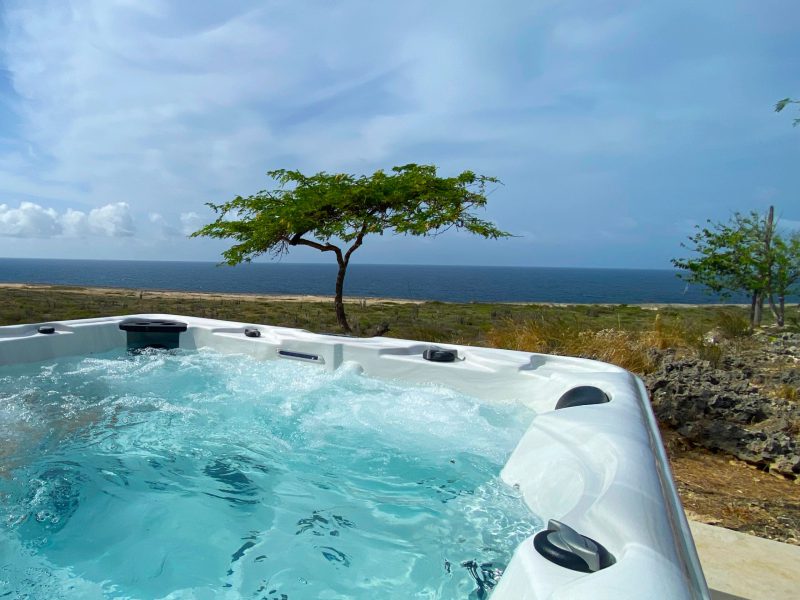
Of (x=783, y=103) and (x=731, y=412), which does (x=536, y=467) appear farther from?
(x=783, y=103)

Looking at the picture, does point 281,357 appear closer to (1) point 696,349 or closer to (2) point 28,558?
(2) point 28,558

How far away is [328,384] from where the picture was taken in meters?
2.75

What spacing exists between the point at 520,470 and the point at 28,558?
1467mm

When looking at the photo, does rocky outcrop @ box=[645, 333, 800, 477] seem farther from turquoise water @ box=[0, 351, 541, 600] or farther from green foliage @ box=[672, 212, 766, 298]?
green foliage @ box=[672, 212, 766, 298]

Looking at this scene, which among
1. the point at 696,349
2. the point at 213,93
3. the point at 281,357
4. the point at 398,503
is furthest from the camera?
the point at 213,93

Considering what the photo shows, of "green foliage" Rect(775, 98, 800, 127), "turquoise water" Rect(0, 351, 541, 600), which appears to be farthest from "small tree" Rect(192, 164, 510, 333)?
"turquoise water" Rect(0, 351, 541, 600)

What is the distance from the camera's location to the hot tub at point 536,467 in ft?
2.69

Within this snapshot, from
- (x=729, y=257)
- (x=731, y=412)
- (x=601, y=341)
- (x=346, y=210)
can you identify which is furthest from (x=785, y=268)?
(x=346, y=210)

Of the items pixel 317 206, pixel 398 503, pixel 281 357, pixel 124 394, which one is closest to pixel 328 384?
pixel 281 357

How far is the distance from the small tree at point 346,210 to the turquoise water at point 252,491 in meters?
2.56

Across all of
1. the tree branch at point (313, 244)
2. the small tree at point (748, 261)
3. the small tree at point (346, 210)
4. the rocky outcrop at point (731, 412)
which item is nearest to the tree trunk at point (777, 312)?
the small tree at point (748, 261)

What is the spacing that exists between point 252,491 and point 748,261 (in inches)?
308

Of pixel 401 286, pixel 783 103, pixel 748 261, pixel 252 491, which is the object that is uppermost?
pixel 783 103

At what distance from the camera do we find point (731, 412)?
270 cm
